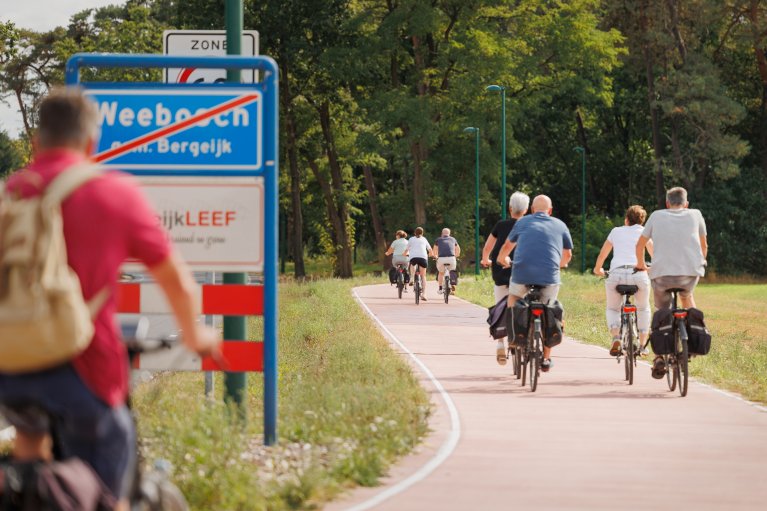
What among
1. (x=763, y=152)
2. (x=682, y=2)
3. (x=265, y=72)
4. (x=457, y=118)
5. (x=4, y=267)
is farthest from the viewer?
(x=763, y=152)

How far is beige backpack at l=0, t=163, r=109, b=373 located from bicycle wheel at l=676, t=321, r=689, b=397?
31.9ft

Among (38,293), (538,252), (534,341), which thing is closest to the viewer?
(38,293)

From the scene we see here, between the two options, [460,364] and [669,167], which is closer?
[460,364]

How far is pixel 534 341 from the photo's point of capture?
44.6ft

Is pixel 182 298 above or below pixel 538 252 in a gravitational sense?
above

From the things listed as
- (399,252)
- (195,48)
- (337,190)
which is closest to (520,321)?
(195,48)

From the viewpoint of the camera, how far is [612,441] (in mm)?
10273

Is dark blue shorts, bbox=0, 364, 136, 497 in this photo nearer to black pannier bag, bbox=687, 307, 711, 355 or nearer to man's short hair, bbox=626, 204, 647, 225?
black pannier bag, bbox=687, 307, 711, 355

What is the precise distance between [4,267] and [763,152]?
7079 centimetres

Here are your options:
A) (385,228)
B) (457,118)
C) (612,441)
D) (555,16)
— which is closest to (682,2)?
(555,16)

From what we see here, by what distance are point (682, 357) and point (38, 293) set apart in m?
9.95

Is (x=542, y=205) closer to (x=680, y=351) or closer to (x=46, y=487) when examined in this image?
(x=680, y=351)

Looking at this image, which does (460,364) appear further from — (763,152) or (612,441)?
(763,152)

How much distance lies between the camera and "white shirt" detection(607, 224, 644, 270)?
15.0m
